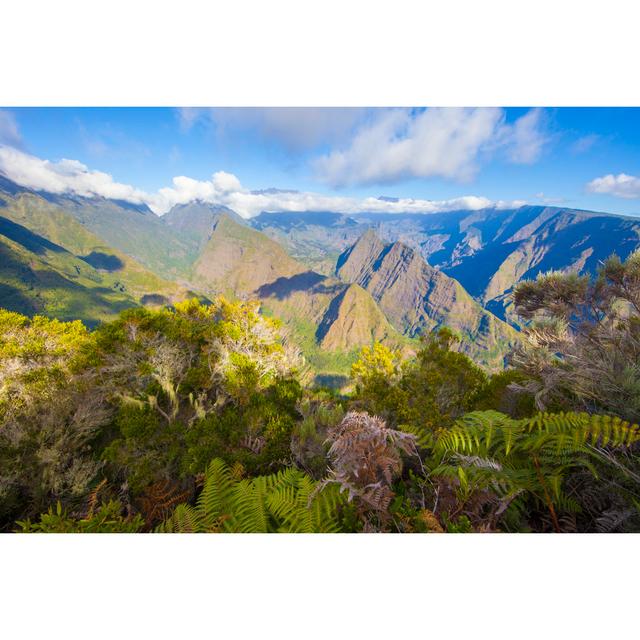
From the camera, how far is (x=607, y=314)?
26.9ft

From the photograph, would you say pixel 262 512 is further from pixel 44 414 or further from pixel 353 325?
pixel 353 325

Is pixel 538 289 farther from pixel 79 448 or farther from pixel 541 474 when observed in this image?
pixel 79 448

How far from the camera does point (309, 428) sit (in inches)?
231

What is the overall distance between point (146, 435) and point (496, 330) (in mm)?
215026

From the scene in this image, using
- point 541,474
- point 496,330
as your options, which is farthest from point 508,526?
point 496,330

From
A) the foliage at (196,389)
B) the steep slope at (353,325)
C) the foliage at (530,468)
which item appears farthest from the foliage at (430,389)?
the steep slope at (353,325)

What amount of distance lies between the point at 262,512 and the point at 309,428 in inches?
143

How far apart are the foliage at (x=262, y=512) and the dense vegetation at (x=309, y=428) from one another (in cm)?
2

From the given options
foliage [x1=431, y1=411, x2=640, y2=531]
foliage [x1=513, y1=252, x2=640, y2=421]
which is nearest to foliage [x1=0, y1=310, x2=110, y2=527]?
foliage [x1=431, y1=411, x2=640, y2=531]

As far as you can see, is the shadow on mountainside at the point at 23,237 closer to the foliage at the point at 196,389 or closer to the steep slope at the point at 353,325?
the steep slope at the point at 353,325

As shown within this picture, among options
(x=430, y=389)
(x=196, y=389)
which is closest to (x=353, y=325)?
(x=196, y=389)

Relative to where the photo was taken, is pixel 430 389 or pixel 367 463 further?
pixel 430 389

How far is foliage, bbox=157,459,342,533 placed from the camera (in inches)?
81.5

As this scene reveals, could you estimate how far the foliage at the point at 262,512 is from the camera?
2071 mm
